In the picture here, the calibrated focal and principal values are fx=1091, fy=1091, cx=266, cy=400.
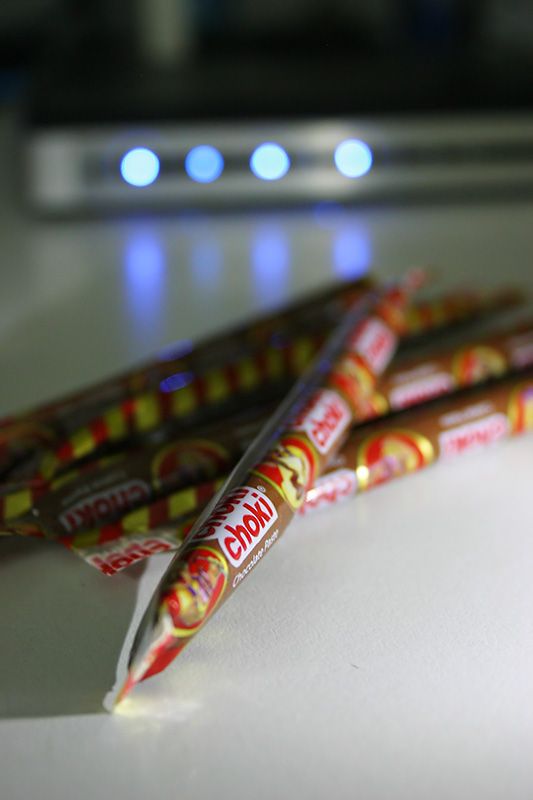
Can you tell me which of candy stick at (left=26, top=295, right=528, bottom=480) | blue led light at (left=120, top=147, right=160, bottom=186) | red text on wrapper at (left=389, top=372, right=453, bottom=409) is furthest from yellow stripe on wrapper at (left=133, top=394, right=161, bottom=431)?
blue led light at (left=120, top=147, right=160, bottom=186)

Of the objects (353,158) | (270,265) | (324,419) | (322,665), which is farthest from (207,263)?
(322,665)

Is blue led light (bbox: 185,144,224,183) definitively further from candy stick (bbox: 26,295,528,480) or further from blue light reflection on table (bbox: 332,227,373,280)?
candy stick (bbox: 26,295,528,480)

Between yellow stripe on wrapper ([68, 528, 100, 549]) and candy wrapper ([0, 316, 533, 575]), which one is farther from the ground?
candy wrapper ([0, 316, 533, 575])

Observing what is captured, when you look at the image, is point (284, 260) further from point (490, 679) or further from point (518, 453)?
point (490, 679)

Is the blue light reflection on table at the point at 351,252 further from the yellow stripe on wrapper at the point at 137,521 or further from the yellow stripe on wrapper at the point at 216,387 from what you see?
the yellow stripe on wrapper at the point at 137,521

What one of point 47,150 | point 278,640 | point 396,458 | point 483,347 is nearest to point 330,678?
point 278,640

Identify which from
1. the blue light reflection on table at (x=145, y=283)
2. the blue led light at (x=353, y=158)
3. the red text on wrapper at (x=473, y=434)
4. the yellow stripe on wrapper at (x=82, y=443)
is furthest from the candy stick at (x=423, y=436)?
the blue led light at (x=353, y=158)
